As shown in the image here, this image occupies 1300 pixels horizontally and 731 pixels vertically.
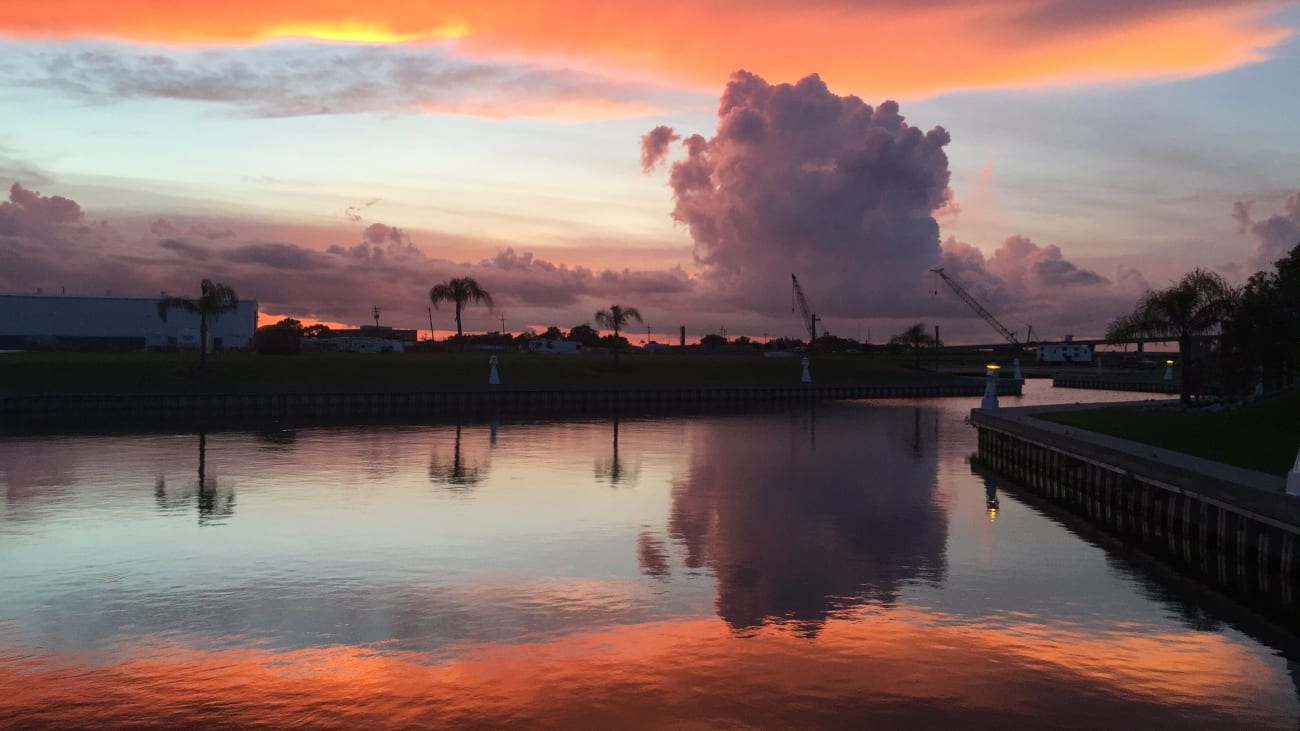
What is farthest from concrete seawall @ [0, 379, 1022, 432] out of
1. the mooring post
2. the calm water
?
the mooring post

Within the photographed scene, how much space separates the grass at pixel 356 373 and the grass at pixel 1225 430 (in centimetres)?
5485

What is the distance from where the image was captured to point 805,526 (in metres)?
26.6

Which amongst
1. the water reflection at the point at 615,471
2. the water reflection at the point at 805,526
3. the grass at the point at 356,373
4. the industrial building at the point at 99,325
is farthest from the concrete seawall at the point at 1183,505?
the industrial building at the point at 99,325

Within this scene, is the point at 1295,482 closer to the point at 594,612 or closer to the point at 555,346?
the point at 594,612

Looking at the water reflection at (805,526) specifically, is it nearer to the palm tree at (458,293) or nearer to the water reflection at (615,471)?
the water reflection at (615,471)

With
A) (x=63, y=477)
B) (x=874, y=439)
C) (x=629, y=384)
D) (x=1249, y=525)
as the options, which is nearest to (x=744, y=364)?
(x=629, y=384)

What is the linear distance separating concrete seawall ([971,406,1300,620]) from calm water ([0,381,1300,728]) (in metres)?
1.57

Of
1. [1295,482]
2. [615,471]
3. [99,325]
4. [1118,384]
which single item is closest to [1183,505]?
[1295,482]

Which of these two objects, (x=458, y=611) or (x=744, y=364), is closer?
(x=458, y=611)

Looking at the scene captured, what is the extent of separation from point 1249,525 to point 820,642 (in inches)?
490

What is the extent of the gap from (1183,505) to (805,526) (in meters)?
9.28

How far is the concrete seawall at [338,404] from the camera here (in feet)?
218

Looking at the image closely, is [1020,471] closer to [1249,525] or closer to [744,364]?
[1249,525]

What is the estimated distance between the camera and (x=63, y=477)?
35719 millimetres
